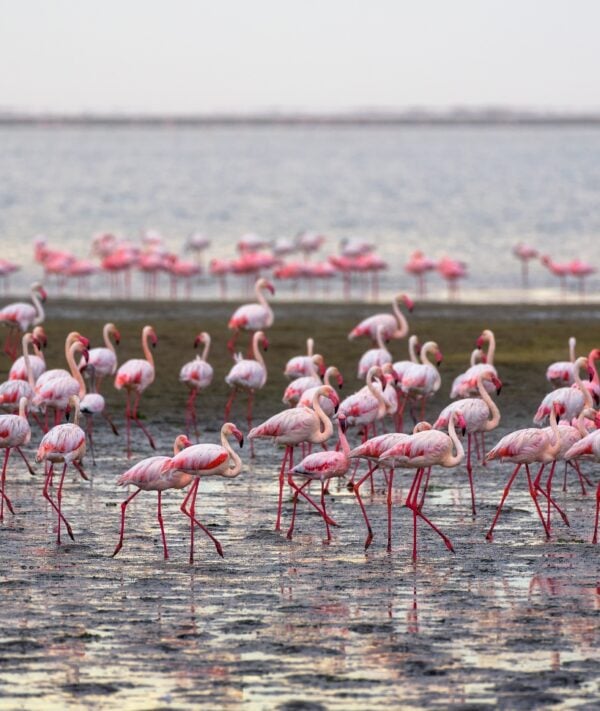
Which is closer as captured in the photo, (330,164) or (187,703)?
(187,703)

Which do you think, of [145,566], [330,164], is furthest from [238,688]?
[330,164]

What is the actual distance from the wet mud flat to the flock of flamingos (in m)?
0.15

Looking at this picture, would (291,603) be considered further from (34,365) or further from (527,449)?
(34,365)

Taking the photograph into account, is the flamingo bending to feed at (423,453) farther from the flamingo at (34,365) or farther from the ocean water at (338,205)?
the ocean water at (338,205)

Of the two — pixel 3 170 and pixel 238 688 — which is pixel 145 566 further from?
pixel 3 170

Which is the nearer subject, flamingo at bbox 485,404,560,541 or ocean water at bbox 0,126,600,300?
flamingo at bbox 485,404,560,541

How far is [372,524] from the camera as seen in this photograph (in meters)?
9.77

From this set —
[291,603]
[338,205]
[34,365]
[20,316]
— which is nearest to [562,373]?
[34,365]

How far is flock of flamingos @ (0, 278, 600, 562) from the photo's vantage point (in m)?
9.13

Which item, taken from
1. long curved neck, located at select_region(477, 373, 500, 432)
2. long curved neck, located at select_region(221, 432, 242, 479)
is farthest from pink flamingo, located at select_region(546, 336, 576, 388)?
long curved neck, located at select_region(221, 432, 242, 479)

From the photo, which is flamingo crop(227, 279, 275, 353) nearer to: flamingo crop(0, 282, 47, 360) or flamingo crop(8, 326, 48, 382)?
flamingo crop(0, 282, 47, 360)

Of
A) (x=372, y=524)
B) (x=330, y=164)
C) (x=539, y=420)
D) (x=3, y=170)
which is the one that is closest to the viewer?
(x=372, y=524)

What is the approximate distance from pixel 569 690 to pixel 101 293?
79.7ft

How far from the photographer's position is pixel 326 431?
32.9 feet
